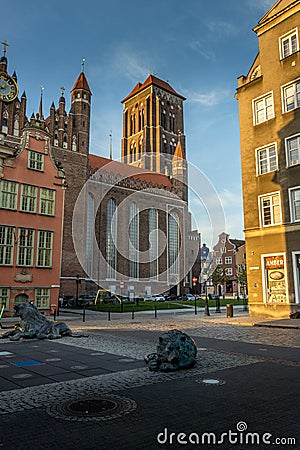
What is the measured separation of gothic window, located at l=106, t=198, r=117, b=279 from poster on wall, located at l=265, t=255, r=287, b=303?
4090 cm

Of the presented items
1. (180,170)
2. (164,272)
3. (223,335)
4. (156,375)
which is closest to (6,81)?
(223,335)

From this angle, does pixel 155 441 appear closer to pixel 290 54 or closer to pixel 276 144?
pixel 276 144

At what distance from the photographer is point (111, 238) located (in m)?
62.3

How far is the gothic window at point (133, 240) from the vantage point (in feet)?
217

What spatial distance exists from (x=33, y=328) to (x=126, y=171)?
62383 mm

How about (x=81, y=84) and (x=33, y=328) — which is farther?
(x=81, y=84)

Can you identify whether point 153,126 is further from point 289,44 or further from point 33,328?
point 33,328

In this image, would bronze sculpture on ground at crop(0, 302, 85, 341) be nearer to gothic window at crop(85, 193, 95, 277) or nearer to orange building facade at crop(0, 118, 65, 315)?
orange building facade at crop(0, 118, 65, 315)

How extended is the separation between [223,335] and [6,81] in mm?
33392

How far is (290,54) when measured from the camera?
75.5 ft

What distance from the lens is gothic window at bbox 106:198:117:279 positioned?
61250 millimetres

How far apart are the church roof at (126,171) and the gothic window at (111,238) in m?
7.74

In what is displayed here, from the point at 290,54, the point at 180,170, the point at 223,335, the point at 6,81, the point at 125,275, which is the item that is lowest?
the point at 223,335

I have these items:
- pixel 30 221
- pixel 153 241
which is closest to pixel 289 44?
pixel 30 221
